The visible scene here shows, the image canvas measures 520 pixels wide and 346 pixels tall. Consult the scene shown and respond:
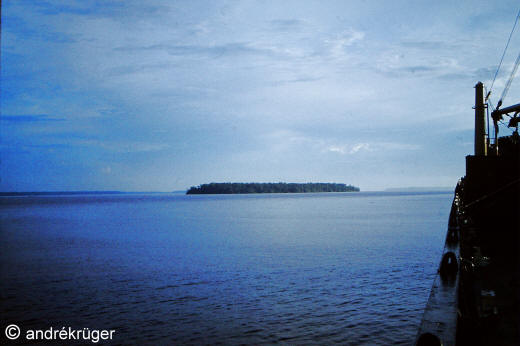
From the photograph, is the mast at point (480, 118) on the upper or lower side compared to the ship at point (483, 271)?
upper

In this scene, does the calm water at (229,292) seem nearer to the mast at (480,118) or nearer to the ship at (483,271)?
the ship at (483,271)

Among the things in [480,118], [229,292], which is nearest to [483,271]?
[229,292]

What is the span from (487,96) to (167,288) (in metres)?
30.0

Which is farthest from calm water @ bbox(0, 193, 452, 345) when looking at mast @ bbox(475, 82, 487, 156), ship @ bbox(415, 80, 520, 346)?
mast @ bbox(475, 82, 487, 156)

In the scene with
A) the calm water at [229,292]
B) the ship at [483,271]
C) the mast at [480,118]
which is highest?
the mast at [480,118]

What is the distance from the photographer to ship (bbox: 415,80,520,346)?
627cm

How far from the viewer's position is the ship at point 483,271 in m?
6.27

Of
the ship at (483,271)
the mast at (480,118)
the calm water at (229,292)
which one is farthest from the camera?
the mast at (480,118)

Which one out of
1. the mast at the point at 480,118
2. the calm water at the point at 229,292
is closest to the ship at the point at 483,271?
the calm water at the point at 229,292

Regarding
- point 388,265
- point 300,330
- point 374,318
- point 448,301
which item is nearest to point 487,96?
point 388,265

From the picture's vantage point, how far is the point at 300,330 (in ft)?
41.2

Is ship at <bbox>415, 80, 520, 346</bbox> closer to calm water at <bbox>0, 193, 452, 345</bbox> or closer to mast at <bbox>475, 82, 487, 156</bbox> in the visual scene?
calm water at <bbox>0, 193, 452, 345</bbox>

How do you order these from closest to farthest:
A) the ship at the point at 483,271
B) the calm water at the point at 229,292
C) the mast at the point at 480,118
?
the ship at the point at 483,271 → the calm water at the point at 229,292 → the mast at the point at 480,118

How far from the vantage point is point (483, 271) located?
11.9 m
